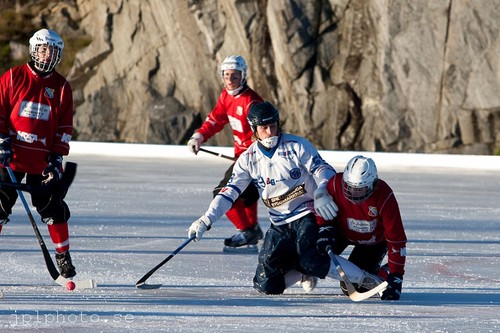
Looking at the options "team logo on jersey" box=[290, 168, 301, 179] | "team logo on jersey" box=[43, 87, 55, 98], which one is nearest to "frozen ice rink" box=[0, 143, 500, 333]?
"team logo on jersey" box=[290, 168, 301, 179]

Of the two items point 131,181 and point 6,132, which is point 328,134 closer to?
point 131,181

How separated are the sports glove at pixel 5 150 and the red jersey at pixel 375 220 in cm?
154

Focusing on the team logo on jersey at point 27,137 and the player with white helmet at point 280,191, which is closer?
the player with white helmet at point 280,191

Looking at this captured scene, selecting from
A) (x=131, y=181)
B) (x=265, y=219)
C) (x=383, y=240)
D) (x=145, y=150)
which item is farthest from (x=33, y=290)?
(x=145, y=150)

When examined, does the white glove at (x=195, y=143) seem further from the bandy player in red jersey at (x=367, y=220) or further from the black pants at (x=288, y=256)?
the bandy player in red jersey at (x=367, y=220)

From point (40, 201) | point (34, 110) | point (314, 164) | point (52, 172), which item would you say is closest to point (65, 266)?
point (40, 201)

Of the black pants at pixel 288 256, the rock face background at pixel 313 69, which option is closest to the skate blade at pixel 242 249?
the black pants at pixel 288 256

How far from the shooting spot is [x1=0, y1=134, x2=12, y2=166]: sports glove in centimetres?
494

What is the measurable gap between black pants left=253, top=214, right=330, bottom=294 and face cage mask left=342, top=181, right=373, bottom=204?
32 centimetres

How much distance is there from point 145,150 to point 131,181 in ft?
15.9

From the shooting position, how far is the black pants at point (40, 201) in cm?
509

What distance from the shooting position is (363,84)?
19.7m

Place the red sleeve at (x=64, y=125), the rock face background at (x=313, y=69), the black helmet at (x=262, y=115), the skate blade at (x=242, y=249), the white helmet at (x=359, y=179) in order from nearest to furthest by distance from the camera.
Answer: the white helmet at (x=359, y=179), the black helmet at (x=262, y=115), the red sleeve at (x=64, y=125), the skate blade at (x=242, y=249), the rock face background at (x=313, y=69)

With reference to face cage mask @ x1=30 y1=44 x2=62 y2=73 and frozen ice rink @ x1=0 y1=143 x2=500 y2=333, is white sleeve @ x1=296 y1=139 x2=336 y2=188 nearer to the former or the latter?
frozen ice rink @ x1=0 y1=143 x2=500 y2=333
